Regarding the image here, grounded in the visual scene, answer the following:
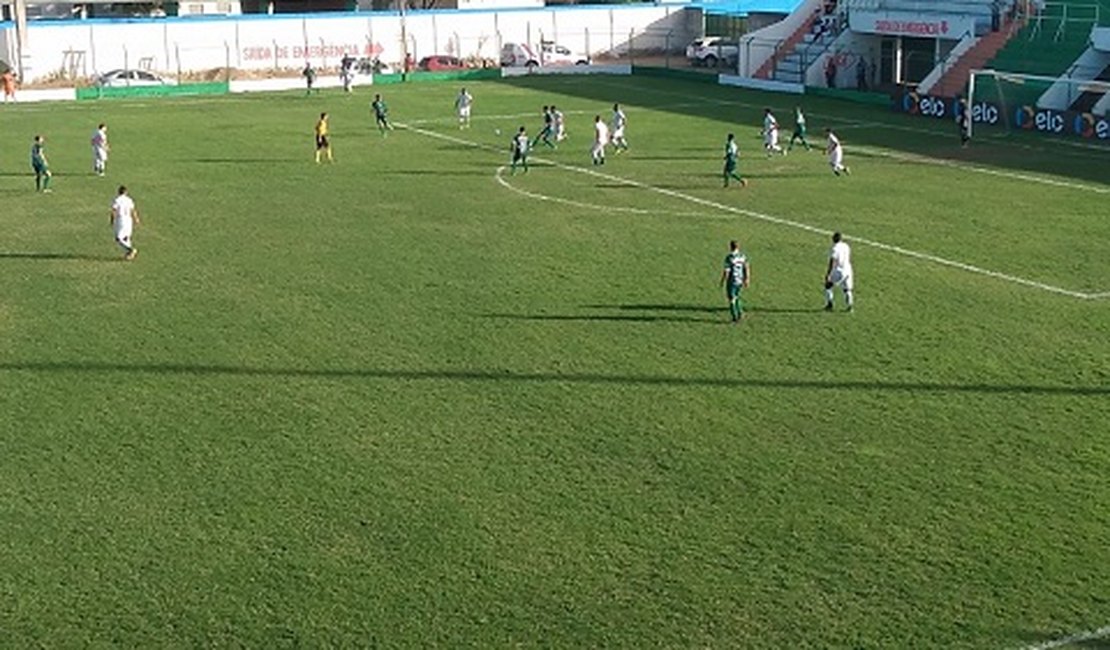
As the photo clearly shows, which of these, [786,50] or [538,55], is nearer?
[786,50]

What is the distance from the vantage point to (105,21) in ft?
234

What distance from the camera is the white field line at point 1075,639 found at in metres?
13.3

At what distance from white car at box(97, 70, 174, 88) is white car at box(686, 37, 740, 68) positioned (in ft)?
93.2

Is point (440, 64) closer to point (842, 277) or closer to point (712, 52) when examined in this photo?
point (712, 52)

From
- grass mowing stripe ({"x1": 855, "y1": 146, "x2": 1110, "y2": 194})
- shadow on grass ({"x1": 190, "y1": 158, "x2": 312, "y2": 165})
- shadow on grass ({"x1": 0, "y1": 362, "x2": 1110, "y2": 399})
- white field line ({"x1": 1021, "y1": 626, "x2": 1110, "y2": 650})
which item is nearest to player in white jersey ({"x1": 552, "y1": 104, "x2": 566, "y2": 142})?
shadow on grass ({"x1": 190, "y1": 158, "x2": 312, "y2": 165})

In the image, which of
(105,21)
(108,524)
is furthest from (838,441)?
(105,21)

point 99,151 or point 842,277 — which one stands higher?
point 99,151

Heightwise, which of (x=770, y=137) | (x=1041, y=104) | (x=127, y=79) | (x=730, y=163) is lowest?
(x=730, y=163)

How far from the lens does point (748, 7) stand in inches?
3174

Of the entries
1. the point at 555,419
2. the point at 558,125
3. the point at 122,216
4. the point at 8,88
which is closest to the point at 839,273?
the point at 555,419

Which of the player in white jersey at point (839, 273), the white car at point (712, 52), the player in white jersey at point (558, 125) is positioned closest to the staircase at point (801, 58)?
the white car at point (712, 52)

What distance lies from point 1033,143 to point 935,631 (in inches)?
1416

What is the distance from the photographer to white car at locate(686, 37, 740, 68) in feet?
256

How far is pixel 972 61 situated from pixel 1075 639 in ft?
155
